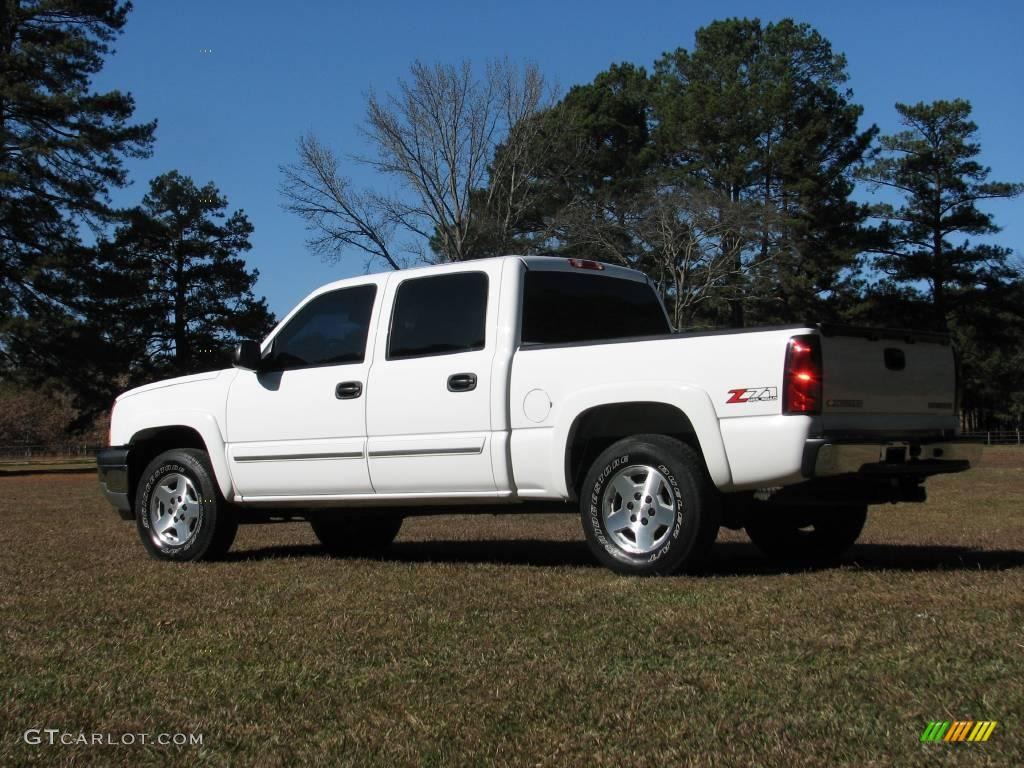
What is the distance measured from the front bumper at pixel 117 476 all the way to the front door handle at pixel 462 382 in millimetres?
3191

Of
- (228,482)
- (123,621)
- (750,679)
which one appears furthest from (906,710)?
(228,482)

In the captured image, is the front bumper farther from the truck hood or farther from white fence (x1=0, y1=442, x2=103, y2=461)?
white fence (x1=0, y1=442, x2=103, y2=461)

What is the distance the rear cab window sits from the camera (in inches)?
314

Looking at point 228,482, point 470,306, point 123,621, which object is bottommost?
point 123,621

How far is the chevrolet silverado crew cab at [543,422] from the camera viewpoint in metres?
6.75

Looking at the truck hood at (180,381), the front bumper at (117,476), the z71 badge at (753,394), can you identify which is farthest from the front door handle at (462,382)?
the front bumper at (117,476)

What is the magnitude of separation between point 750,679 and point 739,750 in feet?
2.81

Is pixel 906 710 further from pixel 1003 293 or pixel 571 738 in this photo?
pixel 1003 293

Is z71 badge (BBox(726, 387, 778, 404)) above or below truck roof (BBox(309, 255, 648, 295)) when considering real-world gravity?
below

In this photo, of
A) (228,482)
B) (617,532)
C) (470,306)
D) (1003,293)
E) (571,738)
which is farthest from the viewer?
(1003,293)

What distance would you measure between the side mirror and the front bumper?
1.48 meters

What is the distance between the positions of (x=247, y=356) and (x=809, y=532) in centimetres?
408

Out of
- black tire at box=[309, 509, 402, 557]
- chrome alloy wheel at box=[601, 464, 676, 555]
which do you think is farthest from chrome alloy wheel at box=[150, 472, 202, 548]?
chrome alloy wheel at box=[601, 464, 676, 555]

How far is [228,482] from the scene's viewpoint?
29.4ft
